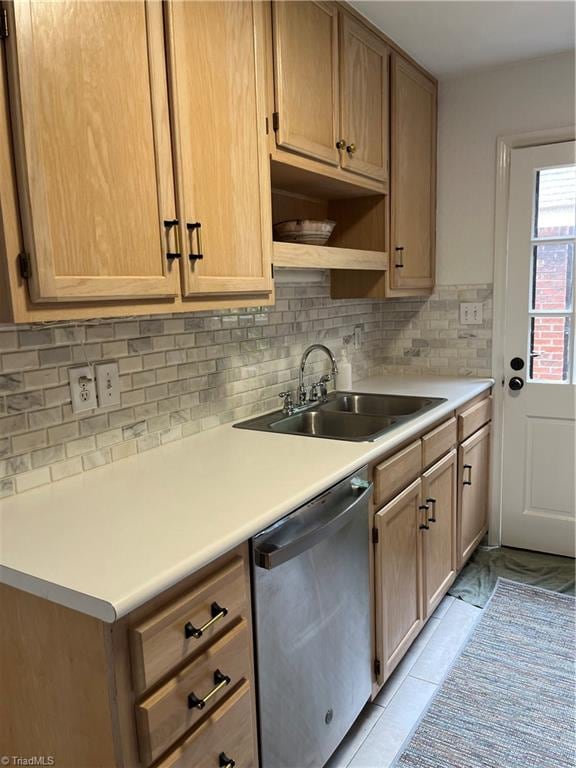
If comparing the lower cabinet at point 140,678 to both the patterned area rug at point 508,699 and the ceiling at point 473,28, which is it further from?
the ceiling at point 473,28

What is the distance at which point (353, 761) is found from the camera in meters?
1.69

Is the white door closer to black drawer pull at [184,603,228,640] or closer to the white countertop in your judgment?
the white countertop

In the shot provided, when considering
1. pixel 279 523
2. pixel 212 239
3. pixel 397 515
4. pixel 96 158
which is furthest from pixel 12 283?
pixel 397 515

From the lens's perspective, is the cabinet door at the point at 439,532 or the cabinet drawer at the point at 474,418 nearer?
the cabinet door at the point at 439,532

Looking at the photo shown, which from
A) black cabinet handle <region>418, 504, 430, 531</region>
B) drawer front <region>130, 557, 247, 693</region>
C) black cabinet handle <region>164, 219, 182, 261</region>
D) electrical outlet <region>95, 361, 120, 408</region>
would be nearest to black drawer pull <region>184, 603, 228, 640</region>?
drawer front <region>130, 557, 247, 693</region>

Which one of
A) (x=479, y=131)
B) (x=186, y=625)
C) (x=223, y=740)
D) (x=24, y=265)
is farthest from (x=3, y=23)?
(x=479, y=131)

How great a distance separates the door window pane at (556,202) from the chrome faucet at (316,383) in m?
1.25

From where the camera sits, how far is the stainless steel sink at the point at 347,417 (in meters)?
2.08

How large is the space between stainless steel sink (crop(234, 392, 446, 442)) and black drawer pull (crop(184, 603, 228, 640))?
86 cm

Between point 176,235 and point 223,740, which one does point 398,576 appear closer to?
point 223,740

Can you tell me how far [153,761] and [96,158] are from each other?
118 centimetres

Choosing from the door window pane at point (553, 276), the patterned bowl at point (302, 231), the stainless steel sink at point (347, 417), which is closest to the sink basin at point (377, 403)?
the stainless steel sink at point (347, 417)

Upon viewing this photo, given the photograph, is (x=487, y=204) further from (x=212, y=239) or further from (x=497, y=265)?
(x=212, y=239)

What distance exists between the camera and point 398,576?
1.94 meters
